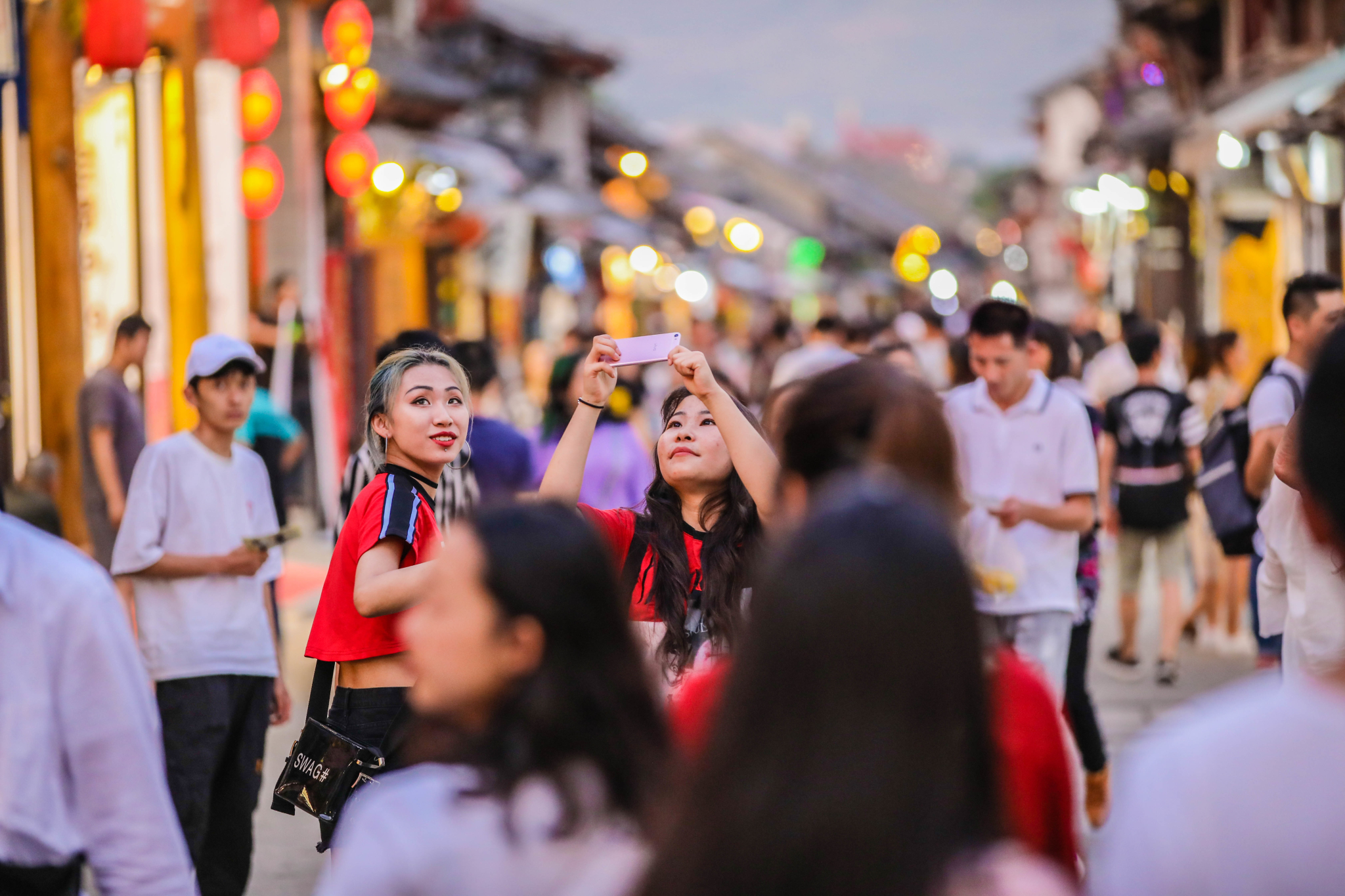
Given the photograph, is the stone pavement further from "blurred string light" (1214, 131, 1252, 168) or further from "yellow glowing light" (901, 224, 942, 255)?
"yellow glowing light" (901, 224, 942, 255)

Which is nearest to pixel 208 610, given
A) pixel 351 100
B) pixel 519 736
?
pixel 519 736

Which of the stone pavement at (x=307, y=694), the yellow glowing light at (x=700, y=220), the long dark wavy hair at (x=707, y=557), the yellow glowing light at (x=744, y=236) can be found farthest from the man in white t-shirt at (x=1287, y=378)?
the yellow glowing light at (x=700, y=220)

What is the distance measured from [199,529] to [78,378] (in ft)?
14.7

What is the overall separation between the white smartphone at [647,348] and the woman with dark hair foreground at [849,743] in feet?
7.75

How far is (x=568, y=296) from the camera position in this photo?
37125 mm

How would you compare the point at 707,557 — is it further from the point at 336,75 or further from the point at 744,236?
the point at 744,236

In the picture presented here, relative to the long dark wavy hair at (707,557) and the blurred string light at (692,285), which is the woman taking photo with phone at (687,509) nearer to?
the long dark wavy hair at (707,557)

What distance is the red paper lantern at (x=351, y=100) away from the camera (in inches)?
627

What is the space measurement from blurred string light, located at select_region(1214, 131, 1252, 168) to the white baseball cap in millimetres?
12106

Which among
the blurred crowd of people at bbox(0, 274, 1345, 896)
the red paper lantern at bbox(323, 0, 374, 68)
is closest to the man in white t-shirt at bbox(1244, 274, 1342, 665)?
the blurred crowd of people at bbox(0, 274, 1345, 896)

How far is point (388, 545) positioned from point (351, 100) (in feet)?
42.0

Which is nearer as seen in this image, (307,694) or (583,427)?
(583,427)

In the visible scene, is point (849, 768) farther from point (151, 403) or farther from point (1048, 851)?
point (151, 403)

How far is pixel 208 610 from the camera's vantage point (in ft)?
17.0
